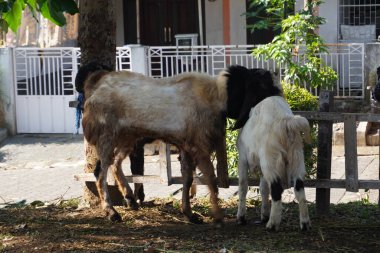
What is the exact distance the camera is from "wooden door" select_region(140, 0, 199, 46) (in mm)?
18516

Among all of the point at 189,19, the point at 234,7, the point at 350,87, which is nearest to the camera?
the point at 350,87

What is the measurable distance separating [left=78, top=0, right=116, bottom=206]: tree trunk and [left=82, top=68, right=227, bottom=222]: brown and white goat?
66 centimetres

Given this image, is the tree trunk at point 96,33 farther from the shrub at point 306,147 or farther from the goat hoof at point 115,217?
the shrub at point 306,147

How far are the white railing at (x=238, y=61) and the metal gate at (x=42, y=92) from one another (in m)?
1.88

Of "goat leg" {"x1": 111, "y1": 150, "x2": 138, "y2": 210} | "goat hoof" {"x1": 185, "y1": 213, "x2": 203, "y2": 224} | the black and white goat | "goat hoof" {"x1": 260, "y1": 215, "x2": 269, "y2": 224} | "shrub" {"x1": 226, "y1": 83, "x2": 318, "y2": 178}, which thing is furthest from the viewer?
"shrub" {"x1": 226, "y1": 83, "x2": 318, "y2": 178}

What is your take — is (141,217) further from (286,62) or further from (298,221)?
(286,62)

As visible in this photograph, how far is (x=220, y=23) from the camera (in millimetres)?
17719

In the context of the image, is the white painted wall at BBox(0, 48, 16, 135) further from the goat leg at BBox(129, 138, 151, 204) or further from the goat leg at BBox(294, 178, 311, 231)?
the goat leg at BBox(294, 178, 311, 231)

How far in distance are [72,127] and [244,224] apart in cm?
908

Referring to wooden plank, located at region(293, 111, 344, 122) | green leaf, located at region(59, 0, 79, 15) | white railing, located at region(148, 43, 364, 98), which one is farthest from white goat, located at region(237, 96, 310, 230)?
white railing, located at region(148, 43, 364, 98)

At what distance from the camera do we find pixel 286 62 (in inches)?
485

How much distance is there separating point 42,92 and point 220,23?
4.83 metres

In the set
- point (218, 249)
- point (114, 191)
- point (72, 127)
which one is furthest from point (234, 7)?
point (218, 249)

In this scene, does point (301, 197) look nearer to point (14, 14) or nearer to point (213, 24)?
point (14, 14)
